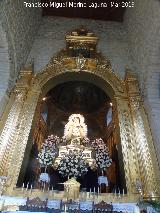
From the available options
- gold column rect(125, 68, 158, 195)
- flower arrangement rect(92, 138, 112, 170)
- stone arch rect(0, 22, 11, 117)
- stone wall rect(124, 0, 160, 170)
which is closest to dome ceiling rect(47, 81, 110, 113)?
stone wall rect(124, 0, 160, 170)

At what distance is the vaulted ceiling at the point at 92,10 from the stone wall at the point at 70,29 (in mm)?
272

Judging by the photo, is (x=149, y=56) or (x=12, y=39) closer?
(x=149, y=56)

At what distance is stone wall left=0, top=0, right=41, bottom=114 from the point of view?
30.5 ft

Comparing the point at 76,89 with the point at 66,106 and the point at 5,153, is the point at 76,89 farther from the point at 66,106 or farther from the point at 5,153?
the point at 5,153

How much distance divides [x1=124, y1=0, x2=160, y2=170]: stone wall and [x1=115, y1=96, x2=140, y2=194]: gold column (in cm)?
69

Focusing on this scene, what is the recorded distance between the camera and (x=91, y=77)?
35.9 feet

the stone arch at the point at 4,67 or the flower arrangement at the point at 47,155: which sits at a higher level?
the stone arch at the point at 4,67

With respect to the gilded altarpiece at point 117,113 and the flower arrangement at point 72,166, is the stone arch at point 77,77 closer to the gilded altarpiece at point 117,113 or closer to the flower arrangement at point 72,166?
the gilded altarpiece at point 117,113

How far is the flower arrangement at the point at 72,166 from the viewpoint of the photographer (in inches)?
291

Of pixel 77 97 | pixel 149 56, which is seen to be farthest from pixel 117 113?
pixel 77 97

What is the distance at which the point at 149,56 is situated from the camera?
991 cm

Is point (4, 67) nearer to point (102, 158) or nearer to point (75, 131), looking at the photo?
point (75, 131)

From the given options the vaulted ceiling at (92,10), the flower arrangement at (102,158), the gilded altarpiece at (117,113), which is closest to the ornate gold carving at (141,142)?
the gilded altarpiece at (117,113)

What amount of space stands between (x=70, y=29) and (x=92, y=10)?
1536mm
